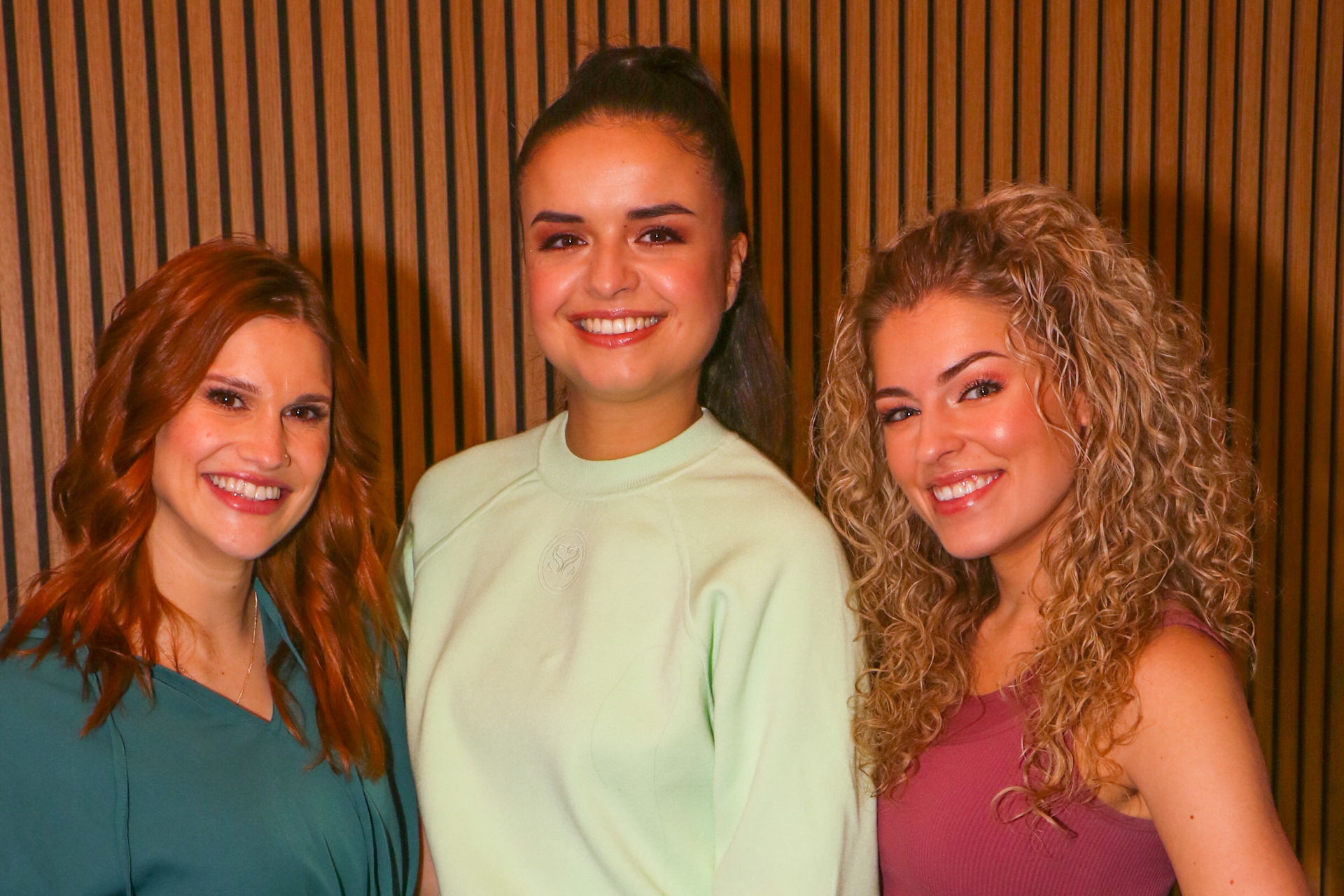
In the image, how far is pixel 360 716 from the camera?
187 centimetres

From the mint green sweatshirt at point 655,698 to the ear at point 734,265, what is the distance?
0.67 feet

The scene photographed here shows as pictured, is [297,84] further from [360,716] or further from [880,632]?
[880,632]

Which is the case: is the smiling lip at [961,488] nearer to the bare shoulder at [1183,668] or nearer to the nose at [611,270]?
the bare shoulder at [1183,668]

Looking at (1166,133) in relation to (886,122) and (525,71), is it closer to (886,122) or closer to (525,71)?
(886,122)

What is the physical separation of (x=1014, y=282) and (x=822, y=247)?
5.99ft

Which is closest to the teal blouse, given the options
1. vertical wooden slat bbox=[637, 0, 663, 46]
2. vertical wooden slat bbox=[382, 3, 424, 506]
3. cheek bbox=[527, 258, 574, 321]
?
cheek bbox=[527, 258, 574, 321]

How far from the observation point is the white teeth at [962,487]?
166cm

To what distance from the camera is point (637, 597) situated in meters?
1.65

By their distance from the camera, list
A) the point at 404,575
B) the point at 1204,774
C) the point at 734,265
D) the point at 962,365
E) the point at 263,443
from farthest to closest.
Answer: the point at 404,575
the point at 734,265
the point at 263,443
the point at 962,365
the point at 1204,774

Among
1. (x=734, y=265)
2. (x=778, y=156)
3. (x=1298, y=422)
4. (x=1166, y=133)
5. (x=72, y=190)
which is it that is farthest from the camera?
(x=1298, y=422)

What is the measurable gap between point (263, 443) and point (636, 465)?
573 millimetres

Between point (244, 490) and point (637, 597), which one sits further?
point (244, 490)

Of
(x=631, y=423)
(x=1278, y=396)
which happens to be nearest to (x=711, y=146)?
(x=631, y=423)

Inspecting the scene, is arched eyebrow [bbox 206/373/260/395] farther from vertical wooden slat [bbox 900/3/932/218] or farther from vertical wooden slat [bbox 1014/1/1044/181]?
vertical wooden slat [bbox 1014/1/1044/181]
